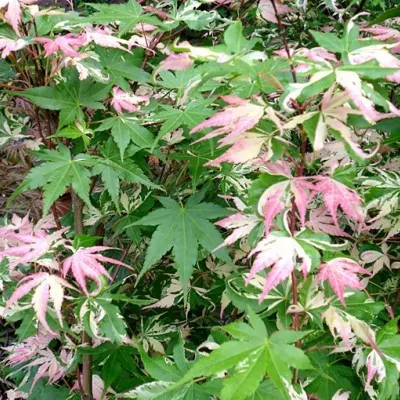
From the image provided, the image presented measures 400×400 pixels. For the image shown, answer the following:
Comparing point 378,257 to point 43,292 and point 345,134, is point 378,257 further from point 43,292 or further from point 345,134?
point 43,292

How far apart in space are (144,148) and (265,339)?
57cm

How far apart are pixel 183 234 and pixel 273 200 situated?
43 cm

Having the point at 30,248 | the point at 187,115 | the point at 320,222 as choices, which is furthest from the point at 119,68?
the point at 320,222

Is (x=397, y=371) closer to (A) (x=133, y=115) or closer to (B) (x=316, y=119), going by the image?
(B) (x=316, y=119)

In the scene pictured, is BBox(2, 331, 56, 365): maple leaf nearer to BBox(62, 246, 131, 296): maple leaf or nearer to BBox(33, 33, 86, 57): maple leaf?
BBox(62, 246, 131, 296): maple leaf

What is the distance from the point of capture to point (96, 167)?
119cm

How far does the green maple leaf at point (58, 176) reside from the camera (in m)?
1.12

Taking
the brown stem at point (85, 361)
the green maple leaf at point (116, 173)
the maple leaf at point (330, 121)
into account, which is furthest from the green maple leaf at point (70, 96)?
the maple leaf at point (330, 121)

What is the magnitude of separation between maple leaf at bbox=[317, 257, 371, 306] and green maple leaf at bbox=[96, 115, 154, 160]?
20.1 inches

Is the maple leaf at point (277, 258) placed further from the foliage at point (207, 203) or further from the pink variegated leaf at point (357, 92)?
the pink variegated leaf at point (357, 92)

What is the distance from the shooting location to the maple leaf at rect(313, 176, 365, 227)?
0.79m

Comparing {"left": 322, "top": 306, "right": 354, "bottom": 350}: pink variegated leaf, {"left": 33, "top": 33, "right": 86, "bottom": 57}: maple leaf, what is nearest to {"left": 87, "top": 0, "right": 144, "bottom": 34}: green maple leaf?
{"left": 33, "top": 33, "right": 86, "bottom": 57}: maple leaf

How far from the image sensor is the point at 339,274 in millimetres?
883

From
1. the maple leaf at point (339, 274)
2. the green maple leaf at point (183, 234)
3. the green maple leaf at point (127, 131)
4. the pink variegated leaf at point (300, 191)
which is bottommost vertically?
the green maple leaf at point (183, 234)
